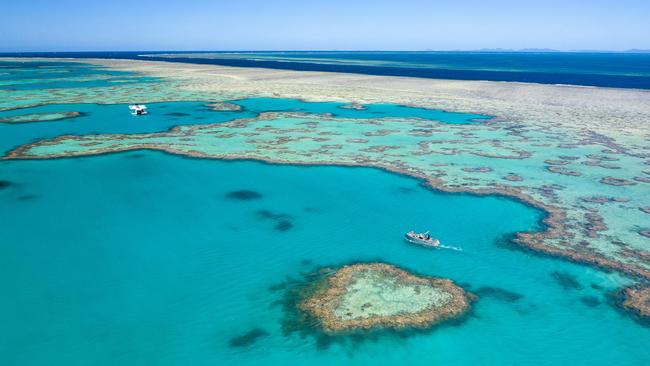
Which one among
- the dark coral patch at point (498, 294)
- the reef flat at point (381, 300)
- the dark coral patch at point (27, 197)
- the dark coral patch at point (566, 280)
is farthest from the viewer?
the dark coral patch at point (27, 197)

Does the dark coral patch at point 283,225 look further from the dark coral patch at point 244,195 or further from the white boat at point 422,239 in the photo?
the white boat at point 422,239

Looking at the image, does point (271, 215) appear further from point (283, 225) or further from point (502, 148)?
point (502, 148)

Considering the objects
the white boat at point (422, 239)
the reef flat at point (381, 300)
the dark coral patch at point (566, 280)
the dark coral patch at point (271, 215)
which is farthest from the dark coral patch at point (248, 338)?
the dark coral patch at point (566, 280)

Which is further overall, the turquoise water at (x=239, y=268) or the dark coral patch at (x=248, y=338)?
the dark coral patch at (x=248, y=338)

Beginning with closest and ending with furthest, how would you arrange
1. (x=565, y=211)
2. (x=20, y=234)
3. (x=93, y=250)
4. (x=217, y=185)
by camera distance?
(x=93, y=250), (x=20, y=234), (x=565, y=211), (x=217, y=185)

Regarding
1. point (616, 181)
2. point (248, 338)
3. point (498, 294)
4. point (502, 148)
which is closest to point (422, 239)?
point (498, 294)

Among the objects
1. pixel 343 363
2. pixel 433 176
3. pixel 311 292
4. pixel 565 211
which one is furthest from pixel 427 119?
pixel 343 363

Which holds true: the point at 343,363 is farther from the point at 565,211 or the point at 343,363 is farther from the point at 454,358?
the point at 565,211
